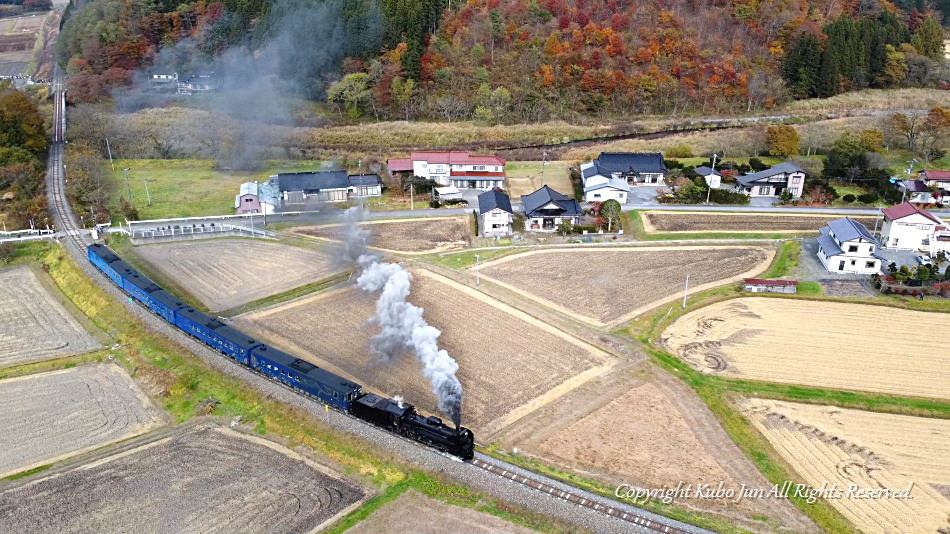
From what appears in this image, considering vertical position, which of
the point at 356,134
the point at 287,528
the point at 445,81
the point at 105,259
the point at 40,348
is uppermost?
the point at 445,81

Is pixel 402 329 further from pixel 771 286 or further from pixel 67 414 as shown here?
pixel 771 286

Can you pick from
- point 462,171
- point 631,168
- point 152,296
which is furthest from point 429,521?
point 631,168

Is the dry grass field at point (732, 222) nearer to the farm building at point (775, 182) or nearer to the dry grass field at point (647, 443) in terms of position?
the farm building at point (775, 182)

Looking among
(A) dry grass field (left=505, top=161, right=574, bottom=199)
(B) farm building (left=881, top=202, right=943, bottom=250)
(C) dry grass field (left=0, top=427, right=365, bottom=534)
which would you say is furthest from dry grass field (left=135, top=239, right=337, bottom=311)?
(B) farm building (left=881, top=202, right=943, bottom=250)

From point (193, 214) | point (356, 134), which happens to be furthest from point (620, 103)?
point (193, 214)

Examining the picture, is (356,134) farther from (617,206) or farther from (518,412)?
(518,412)
